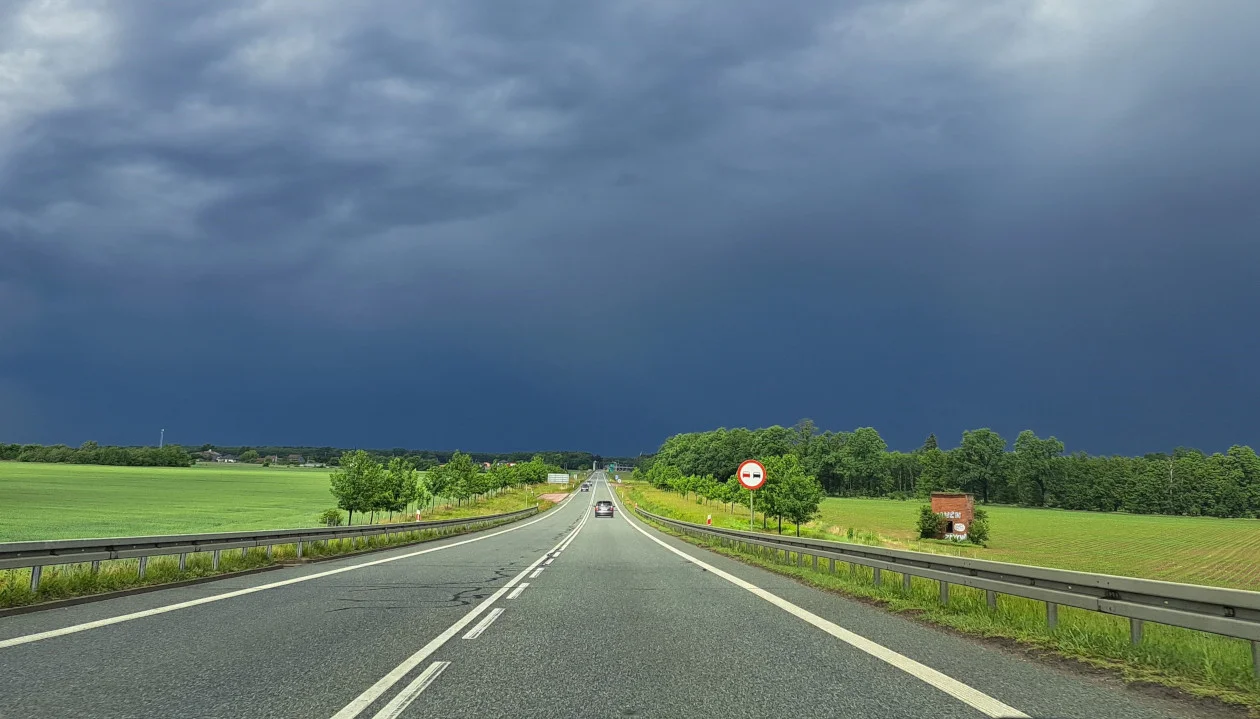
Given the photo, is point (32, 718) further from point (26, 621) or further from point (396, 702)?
point (26, 621)

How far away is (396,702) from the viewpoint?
16.4ft

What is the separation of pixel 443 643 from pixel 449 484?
7590 centimetres

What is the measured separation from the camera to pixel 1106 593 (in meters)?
6.98

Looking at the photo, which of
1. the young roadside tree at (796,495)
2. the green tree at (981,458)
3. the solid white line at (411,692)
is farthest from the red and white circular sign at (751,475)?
the green tree at (981,458)

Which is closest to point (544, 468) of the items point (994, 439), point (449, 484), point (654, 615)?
point (449, 484)

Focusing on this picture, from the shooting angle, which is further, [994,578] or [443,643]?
[994,578]

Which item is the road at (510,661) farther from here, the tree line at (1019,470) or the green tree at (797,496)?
the tree line at (1019,470)

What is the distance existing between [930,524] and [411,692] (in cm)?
6284

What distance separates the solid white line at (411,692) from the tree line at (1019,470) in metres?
107

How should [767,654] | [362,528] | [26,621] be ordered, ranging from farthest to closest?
[362,528] < [26,621] < [767,654]

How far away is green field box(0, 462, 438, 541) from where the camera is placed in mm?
38062

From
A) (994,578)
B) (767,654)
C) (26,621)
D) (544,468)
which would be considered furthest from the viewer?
(544,468)

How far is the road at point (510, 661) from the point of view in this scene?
4.93 meters

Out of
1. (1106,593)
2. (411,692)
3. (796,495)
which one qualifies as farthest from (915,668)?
(796,495)
